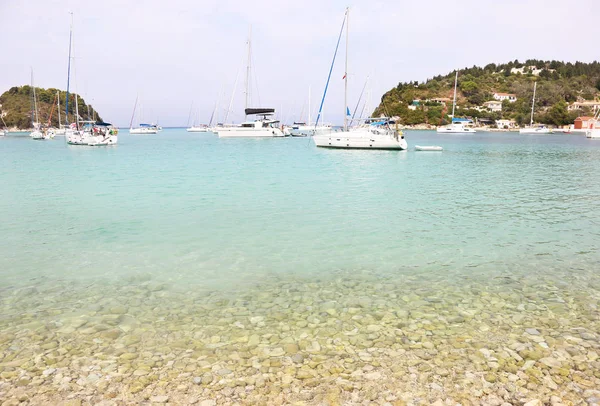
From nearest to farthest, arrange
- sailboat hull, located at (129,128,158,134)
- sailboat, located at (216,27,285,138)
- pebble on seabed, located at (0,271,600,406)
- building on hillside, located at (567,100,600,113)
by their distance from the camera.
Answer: pebble on seabed, located at (0,271,600,406), sailboat, located at (216,27,285,138), sailboat hull, located at (129,128,158,134), building on hillside, located at (567,100,600,113)

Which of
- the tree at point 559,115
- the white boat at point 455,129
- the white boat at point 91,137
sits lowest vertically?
the white boat at point 91,137

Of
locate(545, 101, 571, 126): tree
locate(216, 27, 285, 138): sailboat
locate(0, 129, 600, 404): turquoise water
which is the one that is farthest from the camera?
locate(545, 101, 571, 126): tree

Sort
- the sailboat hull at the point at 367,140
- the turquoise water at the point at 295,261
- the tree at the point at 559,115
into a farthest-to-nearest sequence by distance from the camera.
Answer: the tree at the point at 559,115
the sailboat hull at the point at 367,140
the turquoise water at the point at 295,261

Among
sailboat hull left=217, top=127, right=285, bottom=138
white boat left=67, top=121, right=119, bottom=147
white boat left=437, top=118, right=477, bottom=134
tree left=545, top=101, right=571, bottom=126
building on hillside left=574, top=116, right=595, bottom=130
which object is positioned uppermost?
tree left=545, top=101, right=571, bottom=126

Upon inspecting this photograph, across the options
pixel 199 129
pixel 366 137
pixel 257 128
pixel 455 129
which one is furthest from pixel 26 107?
pixel 366 137

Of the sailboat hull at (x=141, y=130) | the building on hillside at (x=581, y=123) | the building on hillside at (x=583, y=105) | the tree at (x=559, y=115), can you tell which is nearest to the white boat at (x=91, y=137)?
the sailboat hull at (x=141, y=130)

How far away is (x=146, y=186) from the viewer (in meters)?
24.1

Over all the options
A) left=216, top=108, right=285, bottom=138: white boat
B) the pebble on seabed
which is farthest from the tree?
the pebble on seabed

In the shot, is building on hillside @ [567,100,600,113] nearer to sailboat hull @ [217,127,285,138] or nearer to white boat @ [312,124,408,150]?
sailboat hull @ [217,127,285,138]

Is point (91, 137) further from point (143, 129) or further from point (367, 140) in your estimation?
point (143, 129)

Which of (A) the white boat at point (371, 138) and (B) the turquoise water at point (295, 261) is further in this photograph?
(A) the white boat at point (371, 138)

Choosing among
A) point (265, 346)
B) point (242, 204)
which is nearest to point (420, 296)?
point (265, 346)

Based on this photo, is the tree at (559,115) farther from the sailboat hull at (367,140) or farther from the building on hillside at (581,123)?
the sailboat hull at (367,140)

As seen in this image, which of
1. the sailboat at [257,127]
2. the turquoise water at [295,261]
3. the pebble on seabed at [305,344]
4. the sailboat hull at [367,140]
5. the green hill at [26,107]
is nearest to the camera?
the pebble on seabed at [305,344]
